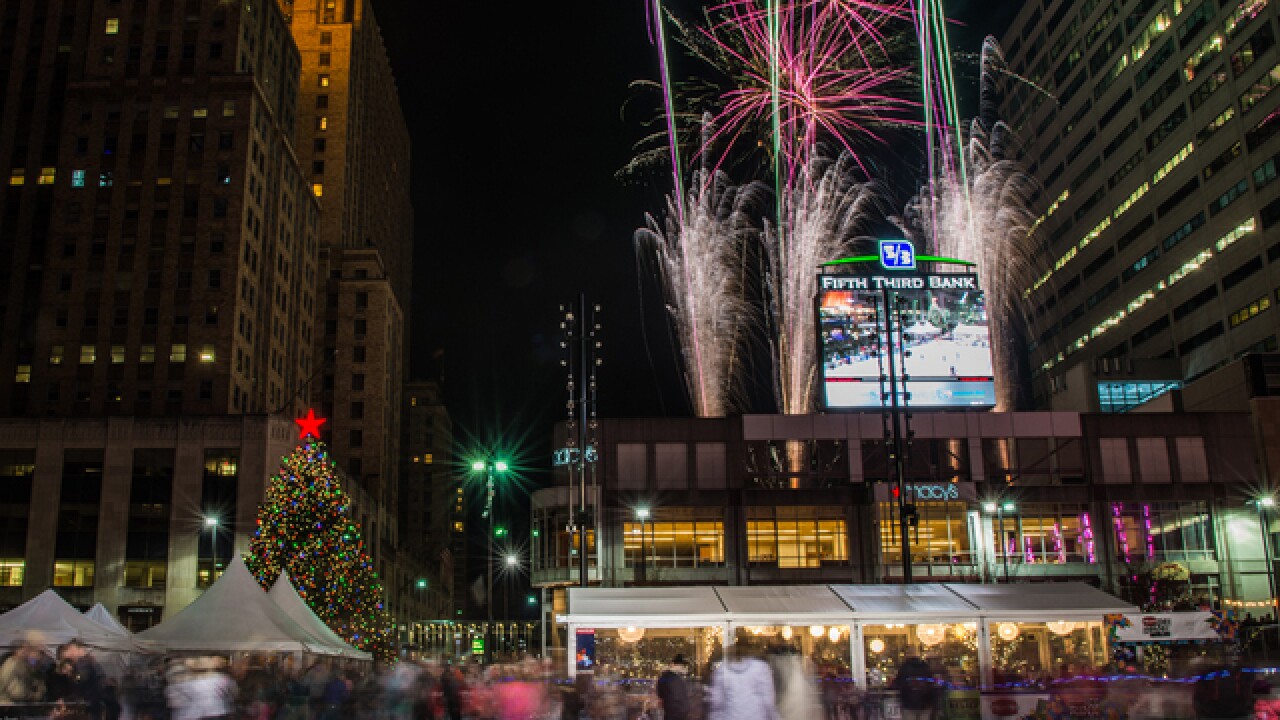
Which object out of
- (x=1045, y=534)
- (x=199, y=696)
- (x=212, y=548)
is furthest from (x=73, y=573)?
(x=199, y=696)

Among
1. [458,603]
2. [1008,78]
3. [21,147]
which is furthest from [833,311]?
[458,603]

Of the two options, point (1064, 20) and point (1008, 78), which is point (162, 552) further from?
point (1008, 78)

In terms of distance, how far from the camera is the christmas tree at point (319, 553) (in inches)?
1916

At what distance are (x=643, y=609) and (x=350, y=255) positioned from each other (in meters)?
91.9

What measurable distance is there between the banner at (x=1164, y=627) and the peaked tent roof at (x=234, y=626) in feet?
78.6

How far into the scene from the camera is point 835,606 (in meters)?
35.6

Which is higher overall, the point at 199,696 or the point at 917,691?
Result: the point at 199,696

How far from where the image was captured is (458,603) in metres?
192

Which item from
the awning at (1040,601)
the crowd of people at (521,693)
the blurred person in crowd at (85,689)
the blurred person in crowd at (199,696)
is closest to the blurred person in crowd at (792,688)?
the crowd of people at (521,693)

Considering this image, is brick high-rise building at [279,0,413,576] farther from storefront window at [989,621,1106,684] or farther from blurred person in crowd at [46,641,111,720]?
blurred person in crowd at [46,641,111,720]

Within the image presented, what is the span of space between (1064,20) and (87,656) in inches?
5054

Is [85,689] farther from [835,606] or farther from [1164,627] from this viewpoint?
[1164,627]

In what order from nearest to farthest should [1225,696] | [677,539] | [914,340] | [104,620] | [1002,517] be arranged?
[1225,696] < [104,620] < [914,340] < [1002,517] < [677,539]

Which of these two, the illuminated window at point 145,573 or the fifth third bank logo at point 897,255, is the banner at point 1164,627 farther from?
the illuminated window at point 145,573
